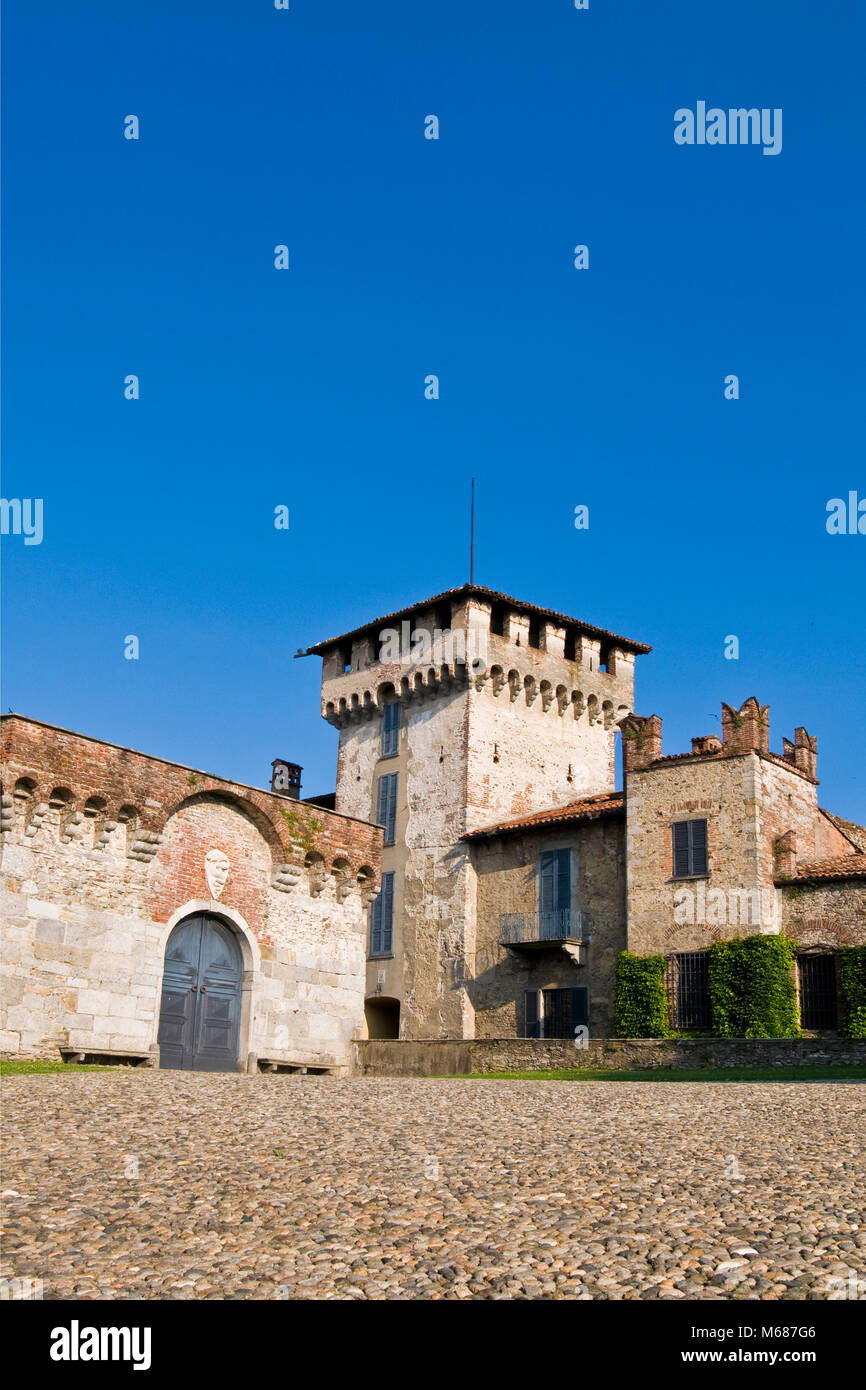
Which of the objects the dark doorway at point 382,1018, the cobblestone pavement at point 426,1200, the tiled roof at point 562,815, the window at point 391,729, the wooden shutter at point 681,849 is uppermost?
the window at point 391,729

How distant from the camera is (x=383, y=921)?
37.9m

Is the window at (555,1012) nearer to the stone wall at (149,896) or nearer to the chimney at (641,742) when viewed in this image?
the chimney at (641,742)

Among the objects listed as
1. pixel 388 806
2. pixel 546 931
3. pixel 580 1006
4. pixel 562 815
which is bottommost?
pixel 580 1006

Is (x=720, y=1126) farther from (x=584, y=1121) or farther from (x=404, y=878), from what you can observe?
(x=404, y=878)

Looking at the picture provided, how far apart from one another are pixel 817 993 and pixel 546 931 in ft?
24.6

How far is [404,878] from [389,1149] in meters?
27.5

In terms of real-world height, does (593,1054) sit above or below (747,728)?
below

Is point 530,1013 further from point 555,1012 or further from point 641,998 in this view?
point 641,998

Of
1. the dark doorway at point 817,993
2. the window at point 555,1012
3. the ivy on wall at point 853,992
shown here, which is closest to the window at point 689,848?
the dark doorway at point 817,993

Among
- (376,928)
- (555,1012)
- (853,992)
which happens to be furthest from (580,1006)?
(376,928)

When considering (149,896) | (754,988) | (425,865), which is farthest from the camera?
(425,865)

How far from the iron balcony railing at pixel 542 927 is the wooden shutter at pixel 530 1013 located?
54.8 inches

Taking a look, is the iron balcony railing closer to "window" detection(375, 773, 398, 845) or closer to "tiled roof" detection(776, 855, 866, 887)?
"window" detection(375, 773, 398, 845)

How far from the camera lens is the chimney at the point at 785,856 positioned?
2931 centimetres
